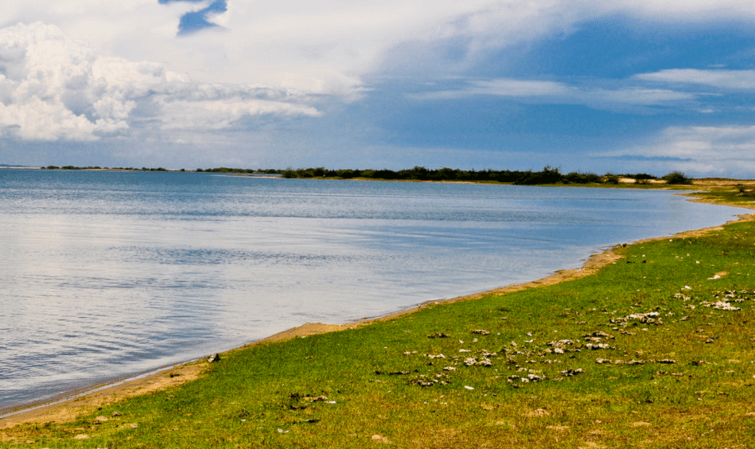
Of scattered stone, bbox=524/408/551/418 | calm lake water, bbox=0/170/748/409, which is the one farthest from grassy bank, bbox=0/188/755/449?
calm lake water, bbox=0/170/748/409

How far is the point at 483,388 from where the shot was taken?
49.4 ft

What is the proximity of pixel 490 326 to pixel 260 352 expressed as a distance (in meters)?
8.65

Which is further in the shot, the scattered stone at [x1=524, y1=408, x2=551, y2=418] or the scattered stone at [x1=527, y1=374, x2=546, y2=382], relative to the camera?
the scattered stone at [x1=527, y1=374, x2=546, y2=382]

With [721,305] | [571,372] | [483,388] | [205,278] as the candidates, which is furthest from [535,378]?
[205,278]

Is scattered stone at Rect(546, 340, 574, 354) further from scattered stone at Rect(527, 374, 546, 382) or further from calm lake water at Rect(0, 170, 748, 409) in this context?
calm lake water at Rect(0, 170, 748, 409)

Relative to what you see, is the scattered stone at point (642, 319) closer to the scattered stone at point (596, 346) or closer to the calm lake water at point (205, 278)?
the scattered stone at point (596, 346)

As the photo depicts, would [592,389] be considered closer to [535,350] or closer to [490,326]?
[535,350]

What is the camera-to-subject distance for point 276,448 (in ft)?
37.8

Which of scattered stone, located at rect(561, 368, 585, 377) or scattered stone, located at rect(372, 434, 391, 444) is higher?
scattered stone, located at rect(561, 368, 585, 377)

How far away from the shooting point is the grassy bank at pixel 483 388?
39.7 ft

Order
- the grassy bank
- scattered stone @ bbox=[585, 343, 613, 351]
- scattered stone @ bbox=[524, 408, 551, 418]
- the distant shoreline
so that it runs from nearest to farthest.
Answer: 1. the grassy bank
2. scattered stone @ bbox=[524, 408, 551, 418]
3. the distant shoreline
4. scattered stone @ bbox=[585, 343, 613, 351]

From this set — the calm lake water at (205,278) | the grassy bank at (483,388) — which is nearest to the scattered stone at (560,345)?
the grassy bank at (483,388)

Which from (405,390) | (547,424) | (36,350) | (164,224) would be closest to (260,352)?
(405,390)

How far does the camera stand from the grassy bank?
12.1 meters
